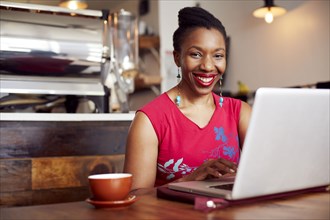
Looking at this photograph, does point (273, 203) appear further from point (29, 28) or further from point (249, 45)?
point (249, 45)

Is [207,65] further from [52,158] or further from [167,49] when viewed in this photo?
[167,49]

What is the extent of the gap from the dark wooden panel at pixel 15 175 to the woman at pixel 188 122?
0.57m

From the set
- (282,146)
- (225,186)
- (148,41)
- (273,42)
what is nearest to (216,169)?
(225,186)

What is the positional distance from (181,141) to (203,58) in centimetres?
26

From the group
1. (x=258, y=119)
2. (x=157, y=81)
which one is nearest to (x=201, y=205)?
(x=258, y=119)

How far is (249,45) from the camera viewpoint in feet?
15.8

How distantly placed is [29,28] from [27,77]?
200 mm

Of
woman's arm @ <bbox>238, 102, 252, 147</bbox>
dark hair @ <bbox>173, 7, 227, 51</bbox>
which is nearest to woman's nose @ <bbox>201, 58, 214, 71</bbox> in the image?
dark hair @ <bbox>173, 7, 227, 51</bbox>

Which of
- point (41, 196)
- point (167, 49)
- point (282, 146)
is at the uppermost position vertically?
point (167, 49)

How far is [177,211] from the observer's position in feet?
2.76

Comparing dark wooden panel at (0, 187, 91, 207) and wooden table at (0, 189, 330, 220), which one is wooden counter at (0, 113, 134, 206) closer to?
dark wooden panel at (0, 187, 91, 207)

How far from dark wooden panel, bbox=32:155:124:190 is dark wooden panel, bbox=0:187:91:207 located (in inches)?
0.7

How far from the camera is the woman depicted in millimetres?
1431

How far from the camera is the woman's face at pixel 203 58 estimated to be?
57.2 inches
